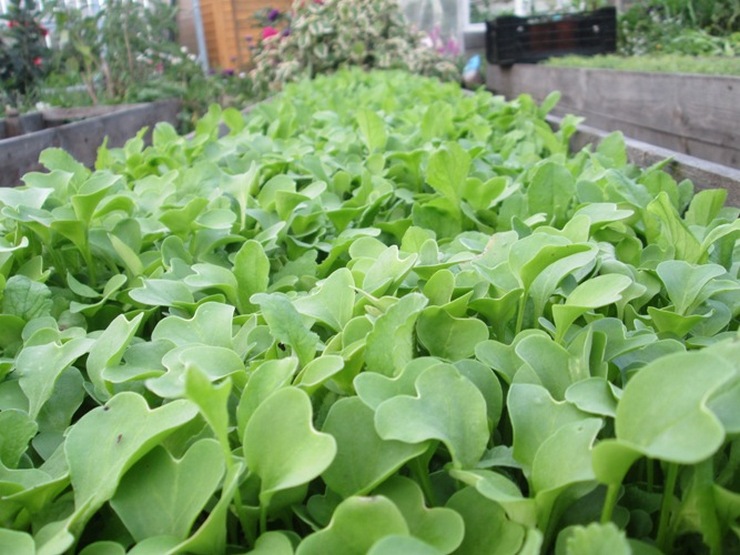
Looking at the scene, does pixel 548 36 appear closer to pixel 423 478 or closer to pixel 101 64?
pixel 101 64

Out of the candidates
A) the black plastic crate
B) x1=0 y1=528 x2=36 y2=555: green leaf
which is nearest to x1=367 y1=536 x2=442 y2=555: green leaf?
x1=0 y1=528 x2=36 y2=555: green leaf

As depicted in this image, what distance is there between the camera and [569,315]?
568 mm

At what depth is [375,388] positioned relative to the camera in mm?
472

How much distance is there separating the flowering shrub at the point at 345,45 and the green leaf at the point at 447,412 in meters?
5.28

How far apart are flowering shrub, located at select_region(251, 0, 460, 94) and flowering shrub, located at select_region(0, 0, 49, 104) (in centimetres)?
216

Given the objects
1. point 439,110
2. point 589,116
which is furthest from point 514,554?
point 589,116

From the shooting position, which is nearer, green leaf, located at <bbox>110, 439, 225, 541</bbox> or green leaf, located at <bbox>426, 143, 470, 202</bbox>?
green leaf, located at <bbox>110, 439, 225, 541</bbox>

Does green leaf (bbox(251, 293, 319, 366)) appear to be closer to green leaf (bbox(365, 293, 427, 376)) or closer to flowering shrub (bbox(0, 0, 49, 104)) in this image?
green leaf (bbox(365, 293, 427, 376))

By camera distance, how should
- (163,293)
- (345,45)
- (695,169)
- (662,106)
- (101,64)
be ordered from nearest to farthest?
(163,293) → (695,169) → (662,106) → (345,45) → (101,64)

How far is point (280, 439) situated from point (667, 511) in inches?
9.5

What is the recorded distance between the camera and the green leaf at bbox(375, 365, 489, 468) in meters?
0.44

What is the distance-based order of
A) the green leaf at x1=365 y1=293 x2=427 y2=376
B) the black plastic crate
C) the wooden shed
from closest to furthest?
the green leaf at x1=365 y1=293 x2=427 y2=376 < the black plastic crate < the wooden shed

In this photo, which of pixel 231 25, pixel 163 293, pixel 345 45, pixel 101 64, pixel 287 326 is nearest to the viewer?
pixel 287 326

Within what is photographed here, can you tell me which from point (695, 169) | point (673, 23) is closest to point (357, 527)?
point (695, 169)
